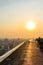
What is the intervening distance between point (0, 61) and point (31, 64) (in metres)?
5.91

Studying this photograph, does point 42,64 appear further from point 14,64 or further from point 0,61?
point 0,61

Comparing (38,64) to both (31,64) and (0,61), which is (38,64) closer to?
(31,64)

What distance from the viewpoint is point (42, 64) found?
22906mm

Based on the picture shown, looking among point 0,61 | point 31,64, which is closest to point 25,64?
point 31,64

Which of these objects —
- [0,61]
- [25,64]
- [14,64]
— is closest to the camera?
[0,61]

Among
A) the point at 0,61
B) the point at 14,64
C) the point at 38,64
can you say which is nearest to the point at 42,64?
the point at 38,64

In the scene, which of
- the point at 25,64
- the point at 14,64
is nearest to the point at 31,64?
the point at 25,64

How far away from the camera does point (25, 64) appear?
2253 cm

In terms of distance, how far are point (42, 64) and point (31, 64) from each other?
37.5 inches

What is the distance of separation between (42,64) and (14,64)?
2931 millimetres

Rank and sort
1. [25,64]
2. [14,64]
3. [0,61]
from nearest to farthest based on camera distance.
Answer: [0,61] → [14,64] → [25,64]

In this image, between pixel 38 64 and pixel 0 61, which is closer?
pixel 0 61

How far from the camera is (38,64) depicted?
75.3 feet

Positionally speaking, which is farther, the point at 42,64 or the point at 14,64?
the point at 42,64
